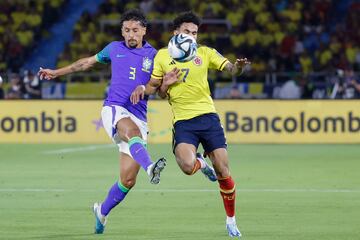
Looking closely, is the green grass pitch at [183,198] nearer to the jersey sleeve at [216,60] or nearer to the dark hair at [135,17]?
the jersey sleeve at [216,60]

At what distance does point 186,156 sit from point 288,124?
14523mm

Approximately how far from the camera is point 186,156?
33.6 feet

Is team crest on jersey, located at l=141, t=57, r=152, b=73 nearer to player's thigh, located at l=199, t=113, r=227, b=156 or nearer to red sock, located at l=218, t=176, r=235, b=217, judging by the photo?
player's thigh, located at l=199, t=113, r=227, b=156

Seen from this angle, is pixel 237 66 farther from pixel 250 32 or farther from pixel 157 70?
pixel 250 32

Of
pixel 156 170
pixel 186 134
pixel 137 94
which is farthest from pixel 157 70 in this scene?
pixel 156 170

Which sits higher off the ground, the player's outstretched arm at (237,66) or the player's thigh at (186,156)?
the player's outstretched arm at (237,66)

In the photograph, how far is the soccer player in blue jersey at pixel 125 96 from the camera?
1046 cm

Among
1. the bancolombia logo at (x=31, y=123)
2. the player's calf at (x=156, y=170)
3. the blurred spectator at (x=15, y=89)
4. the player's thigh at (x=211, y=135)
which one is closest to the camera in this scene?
the player's calf at (x=156, y=170)

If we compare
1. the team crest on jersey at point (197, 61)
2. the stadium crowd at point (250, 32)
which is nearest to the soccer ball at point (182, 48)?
the team crest on jersey at point (197, 61)

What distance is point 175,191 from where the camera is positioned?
14820 millimetres

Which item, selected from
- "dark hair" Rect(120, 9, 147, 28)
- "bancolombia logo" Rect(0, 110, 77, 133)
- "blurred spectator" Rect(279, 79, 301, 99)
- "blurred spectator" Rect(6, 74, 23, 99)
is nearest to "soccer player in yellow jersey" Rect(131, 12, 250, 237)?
"dark hair" Rect(120, 9, 147, 28)

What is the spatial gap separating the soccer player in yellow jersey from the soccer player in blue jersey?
0.39 m

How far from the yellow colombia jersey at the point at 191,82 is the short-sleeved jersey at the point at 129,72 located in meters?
0.40

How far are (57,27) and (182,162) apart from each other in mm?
24526
